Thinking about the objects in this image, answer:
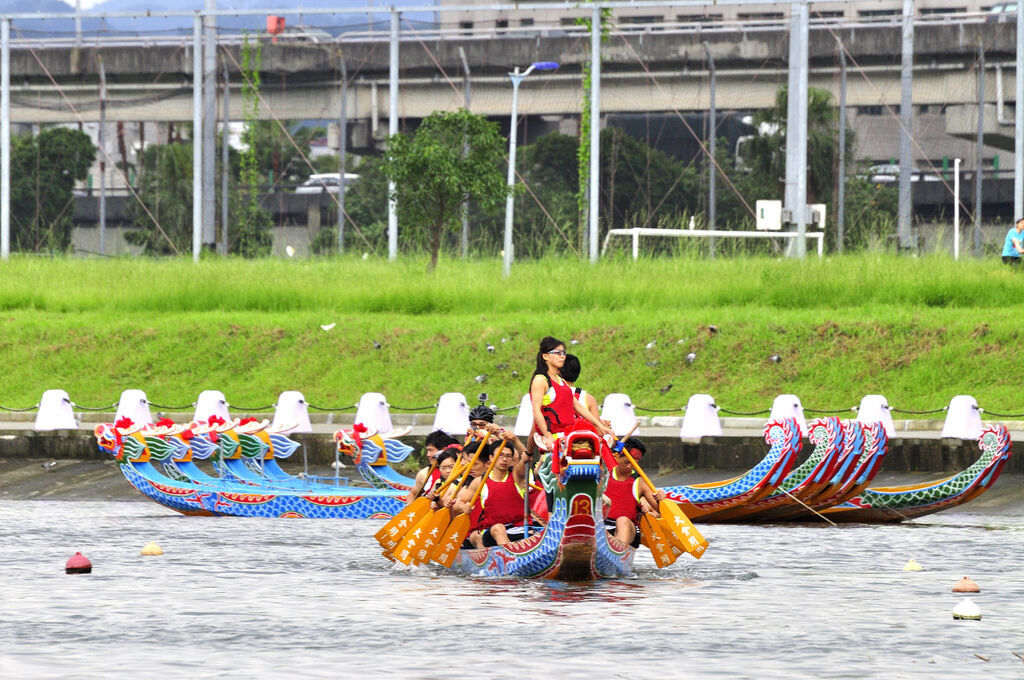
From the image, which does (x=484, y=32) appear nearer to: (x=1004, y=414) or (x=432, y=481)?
(x=1004, y=414)

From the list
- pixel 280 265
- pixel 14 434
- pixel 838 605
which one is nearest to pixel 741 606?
pixel 838 605

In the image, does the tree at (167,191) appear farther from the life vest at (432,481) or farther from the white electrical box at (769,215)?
the life vest at (432,481)

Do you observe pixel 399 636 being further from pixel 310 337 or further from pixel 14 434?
pixel 310 337

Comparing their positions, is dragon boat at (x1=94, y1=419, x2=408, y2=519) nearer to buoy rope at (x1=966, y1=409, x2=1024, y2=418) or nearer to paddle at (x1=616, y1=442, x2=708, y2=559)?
paddle at (x1=616, y1=442, x2=708, y2=559)

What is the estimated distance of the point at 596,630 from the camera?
11.7 meters

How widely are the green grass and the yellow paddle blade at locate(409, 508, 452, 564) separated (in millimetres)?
9992

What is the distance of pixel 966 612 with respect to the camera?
12.0 m

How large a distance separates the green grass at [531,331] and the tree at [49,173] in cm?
2021

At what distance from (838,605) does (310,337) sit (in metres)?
16.1

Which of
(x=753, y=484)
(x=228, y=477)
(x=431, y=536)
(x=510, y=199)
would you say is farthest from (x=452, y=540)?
(x=510, y=199)

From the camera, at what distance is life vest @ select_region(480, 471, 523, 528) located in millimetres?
14266

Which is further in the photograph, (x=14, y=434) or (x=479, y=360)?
(x=479, y=360)

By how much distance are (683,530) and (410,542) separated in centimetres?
229

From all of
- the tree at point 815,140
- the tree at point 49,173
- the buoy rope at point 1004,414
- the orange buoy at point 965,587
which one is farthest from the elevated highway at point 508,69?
the orange buoy at point 965,587
